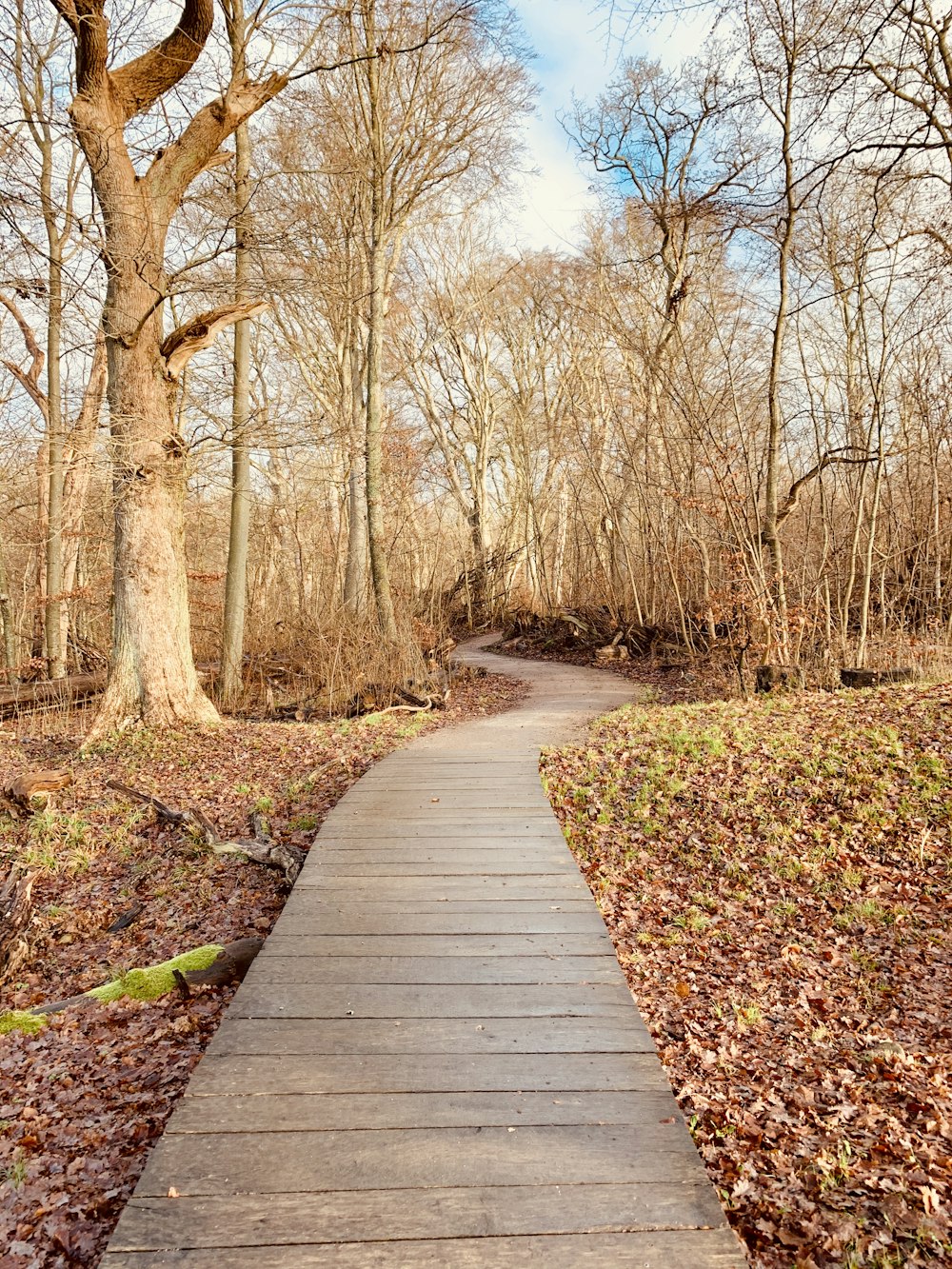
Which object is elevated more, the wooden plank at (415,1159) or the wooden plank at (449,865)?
the wooden plank at (449,865)

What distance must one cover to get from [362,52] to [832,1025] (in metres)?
14.8

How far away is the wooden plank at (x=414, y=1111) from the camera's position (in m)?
2.49

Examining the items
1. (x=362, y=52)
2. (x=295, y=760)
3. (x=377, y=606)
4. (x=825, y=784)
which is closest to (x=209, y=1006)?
(x=295, y=760)

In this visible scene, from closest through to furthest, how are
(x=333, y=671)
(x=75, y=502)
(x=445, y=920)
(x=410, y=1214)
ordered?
1. (x=410, y=1214)
2. (x=445, y=920)
3. (x=333, y=671)
4. (x=75, y=502)

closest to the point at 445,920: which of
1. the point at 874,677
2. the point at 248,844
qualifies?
the point at 248,844

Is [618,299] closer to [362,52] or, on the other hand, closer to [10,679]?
[362,52]

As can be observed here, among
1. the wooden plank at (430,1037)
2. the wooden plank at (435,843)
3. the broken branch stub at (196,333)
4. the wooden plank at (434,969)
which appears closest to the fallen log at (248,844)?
the wooden plank at (435,843)

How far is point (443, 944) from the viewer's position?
12.5 feet

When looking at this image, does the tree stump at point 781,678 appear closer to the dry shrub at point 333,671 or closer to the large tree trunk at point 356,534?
the dry shrub at point 333,671

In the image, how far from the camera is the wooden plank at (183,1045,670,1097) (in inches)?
106

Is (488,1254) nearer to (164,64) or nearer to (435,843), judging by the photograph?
(435,843)

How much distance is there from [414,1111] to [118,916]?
3.72 metres

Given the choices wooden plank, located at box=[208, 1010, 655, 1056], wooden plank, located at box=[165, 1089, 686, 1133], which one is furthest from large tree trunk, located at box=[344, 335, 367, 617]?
wooden plank, located at box=[165, 1089, 686, 1133]

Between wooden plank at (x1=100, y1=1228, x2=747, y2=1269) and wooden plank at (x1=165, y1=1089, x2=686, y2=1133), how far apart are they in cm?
45
